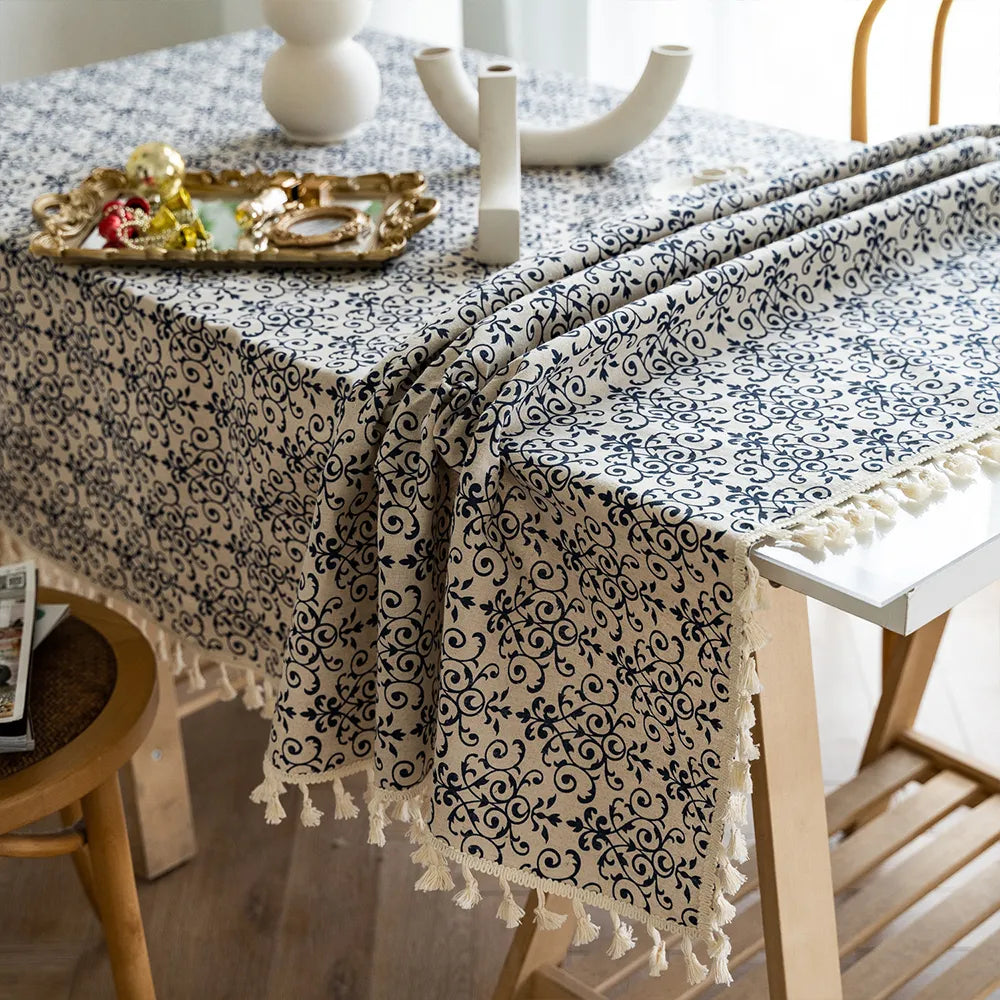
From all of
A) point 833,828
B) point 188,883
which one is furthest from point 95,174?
point 833,828

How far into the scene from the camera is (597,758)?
3.36ft

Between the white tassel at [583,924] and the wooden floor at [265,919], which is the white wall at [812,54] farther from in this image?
the white tassel at [583,924]

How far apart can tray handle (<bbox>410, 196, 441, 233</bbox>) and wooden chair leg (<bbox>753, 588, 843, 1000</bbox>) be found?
0.64 meters

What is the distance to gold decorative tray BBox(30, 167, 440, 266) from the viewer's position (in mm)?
1393

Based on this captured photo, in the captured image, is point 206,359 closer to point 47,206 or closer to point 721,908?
point 47,206

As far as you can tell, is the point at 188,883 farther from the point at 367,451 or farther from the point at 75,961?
the point at 367,451

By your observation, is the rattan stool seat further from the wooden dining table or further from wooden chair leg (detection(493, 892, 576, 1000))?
wooden chair leg (detection(493, 892, 576, 1000))

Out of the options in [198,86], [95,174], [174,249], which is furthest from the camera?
[198,86]

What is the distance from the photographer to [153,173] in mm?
1490

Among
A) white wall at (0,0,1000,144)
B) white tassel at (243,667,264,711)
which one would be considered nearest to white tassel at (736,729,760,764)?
white tassel at (243,667,264,711)

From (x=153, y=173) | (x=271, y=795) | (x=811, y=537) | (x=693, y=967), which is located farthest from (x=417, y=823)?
(x=153, y=173)

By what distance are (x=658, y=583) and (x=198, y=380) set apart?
22.0 inches

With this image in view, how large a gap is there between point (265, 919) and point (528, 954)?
0.42 metres

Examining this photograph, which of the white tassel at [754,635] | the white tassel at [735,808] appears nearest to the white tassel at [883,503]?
the white tassel at [754,635]
